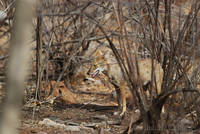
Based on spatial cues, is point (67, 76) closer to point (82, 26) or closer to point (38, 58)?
point (82, 26)

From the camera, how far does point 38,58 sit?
6805 mm

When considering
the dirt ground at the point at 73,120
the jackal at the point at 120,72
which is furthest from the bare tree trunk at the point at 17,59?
the jackal at the point at 120,72

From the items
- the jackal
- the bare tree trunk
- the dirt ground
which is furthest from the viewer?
the jackal

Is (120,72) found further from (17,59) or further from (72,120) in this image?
(17,59)

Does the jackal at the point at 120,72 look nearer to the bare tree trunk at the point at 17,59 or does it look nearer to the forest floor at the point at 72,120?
the forest floor at the point at 72,120

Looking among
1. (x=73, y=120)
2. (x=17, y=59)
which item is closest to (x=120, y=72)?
(x=73, y=120)

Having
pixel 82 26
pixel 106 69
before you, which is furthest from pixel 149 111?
pixel 82 26

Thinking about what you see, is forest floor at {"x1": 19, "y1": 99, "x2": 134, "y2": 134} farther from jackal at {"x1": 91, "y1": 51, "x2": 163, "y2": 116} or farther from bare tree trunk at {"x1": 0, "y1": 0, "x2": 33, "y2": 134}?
bare tree trunk at {"x1": 0, "y1": 0, "x2": 33, "y2": 134}

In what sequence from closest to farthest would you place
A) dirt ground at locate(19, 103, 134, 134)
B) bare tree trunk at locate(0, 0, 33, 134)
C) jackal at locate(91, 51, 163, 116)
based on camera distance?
bare tree trunk at locate(0, 0, 33, 134), dirt ground at locate(19, 103, 134, 134), jackal at locate(91, 51, 163, 116)

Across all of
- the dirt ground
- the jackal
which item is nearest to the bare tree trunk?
the dirt ground

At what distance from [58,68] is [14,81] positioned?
772 cm

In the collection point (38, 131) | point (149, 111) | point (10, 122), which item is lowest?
point (38, 131)

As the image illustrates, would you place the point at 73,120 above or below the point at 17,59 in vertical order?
below

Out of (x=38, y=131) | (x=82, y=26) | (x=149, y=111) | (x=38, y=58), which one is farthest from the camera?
(x=82, y=26)
